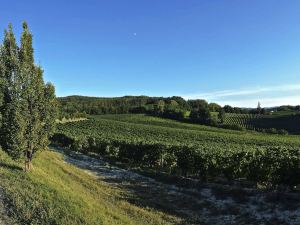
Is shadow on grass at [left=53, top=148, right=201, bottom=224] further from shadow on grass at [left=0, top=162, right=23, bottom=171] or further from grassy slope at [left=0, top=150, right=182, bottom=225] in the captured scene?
shadow on grass at [left=0, top=162, right=23, bottom=171]

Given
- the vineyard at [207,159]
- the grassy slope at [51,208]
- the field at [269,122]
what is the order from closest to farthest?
the grassy slope at [51,208], the vineyard at [207,159], the field at [269,122]

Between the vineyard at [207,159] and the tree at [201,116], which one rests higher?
the tree at [201,116]

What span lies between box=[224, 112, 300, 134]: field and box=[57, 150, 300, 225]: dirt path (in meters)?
89.3

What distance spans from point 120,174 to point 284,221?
22.9 m

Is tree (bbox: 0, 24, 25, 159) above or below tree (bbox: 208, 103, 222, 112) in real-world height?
below

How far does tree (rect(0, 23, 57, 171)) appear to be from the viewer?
76.4ft

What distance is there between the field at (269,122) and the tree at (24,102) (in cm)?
10128

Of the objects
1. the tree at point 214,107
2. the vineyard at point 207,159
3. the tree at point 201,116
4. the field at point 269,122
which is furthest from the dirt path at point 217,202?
the tree at point 214,107

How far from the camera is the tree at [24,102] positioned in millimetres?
23281

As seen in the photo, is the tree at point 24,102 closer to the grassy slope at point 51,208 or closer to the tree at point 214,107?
the grassy slope at point 51,208

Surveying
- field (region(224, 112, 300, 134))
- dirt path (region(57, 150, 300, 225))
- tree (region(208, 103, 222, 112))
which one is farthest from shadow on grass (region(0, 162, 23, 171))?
tree (region(208, 103, 222, 112))

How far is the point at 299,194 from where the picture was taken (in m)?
26.7

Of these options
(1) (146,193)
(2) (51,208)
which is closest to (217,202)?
(1) (146,193)

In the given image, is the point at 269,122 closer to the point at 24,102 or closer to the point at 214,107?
the point at 214,107
